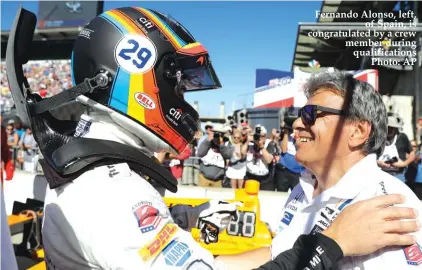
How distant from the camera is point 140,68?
57.1 inches

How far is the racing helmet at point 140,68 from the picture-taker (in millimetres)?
1439

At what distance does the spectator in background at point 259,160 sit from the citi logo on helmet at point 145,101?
4.47 metres

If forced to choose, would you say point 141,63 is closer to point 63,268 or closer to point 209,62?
point 209,62

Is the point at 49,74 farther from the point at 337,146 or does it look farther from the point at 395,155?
the point at 337,146

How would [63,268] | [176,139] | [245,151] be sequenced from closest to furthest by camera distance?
[63,268] < [176,139] < [245,151]

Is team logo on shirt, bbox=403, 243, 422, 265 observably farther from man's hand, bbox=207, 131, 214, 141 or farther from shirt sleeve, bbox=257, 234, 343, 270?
man's hand, bbox=207, 131, 214, 141

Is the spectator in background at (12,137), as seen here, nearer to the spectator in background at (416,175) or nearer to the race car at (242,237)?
the race car at (242,237)

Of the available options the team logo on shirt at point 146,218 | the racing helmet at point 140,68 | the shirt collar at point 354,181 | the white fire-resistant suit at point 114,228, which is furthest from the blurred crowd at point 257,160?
the team logo on shirt at point 146,218

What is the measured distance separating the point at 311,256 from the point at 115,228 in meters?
0.63

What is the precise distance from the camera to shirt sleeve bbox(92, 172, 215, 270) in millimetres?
1062

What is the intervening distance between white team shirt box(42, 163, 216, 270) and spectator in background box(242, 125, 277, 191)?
4695mm

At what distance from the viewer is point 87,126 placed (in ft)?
4.72

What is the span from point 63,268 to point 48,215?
0.19m

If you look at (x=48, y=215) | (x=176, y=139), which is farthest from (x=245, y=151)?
(x=48, y=215)
